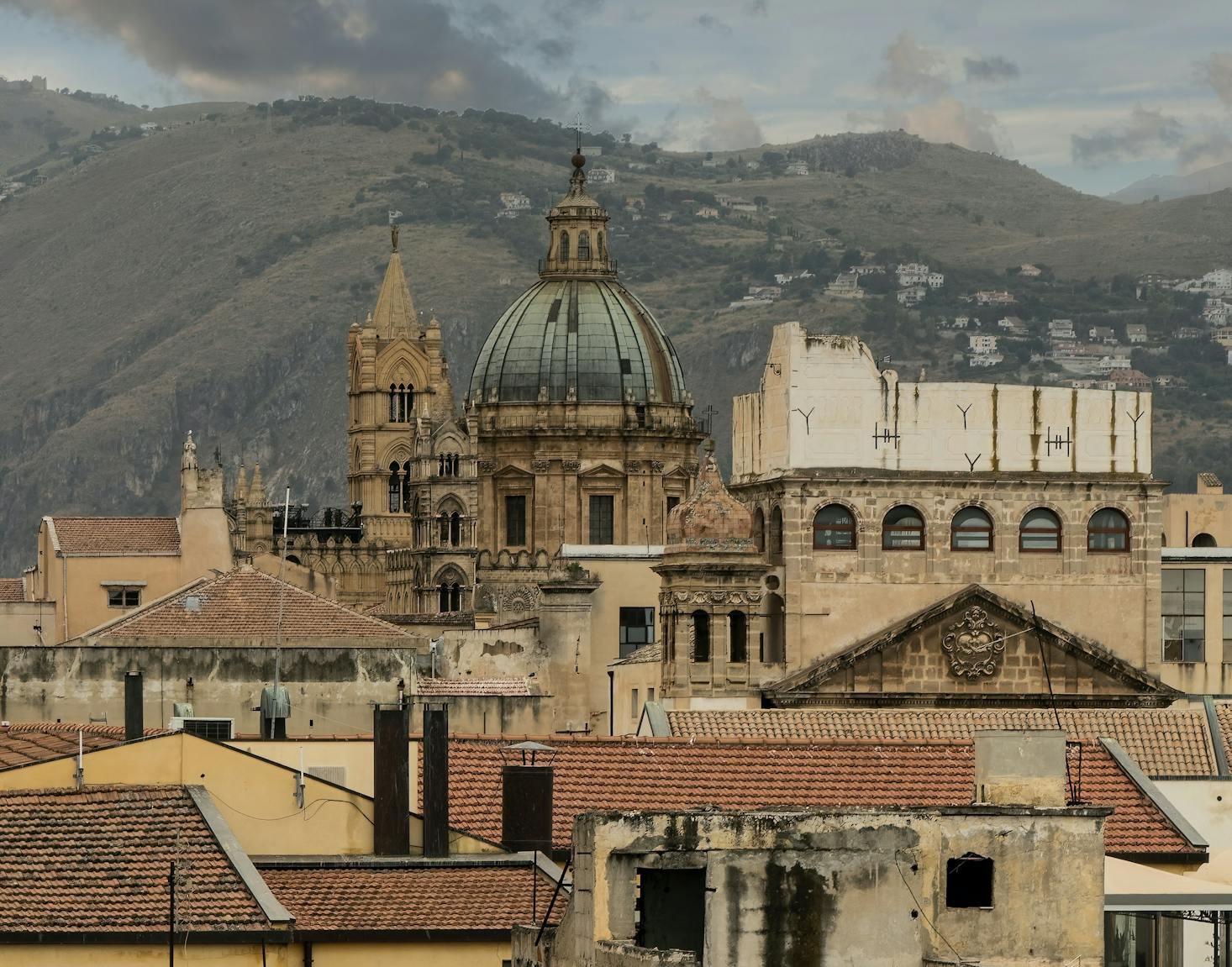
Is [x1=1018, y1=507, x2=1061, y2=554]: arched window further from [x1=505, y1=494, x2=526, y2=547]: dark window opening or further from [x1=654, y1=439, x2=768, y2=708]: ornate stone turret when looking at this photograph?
[x1=505, y1=494, x2=526, y2=547]: dark window opening

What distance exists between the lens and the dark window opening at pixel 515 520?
14211 cm

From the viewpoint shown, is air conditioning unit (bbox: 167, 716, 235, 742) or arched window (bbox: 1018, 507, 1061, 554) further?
arched window (bbox: 1018, 507, 1061, 554)

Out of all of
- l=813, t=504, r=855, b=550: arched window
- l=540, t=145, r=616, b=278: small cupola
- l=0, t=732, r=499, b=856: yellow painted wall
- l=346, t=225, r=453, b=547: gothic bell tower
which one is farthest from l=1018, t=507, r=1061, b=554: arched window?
l=346, t=225, r=453, b=547: gothic bell tower

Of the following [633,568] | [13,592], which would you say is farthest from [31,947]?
[13,592]

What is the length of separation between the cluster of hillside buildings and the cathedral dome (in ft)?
0.55

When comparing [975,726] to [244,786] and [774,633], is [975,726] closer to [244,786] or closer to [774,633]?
[774,633]

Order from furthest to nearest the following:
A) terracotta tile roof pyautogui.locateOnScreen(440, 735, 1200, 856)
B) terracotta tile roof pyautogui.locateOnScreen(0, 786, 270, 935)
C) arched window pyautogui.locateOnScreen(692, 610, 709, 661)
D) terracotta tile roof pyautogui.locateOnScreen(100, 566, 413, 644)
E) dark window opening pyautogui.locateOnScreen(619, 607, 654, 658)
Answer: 1. dark window opening pyautogui.locateOnScreen(619, 607, 654, 658)
2. arched window pyautogui.locateOnScreen(692, 610, 709, 661)
3. terracotta tile roof pyautogui.locateOnScreen(100, 566, 413, 644)
4. terracotta tile roof pyautogui.locateOnScreen(440, 735, 1200, 856)
5. terracotta tile roof pyautogui.locateOnScreen(0, 786, 270, 935)

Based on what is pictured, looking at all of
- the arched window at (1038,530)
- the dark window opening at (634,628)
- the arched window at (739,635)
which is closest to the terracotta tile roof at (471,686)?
the arched window at (739,635)

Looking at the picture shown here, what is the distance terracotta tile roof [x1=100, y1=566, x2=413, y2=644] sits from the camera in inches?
3078

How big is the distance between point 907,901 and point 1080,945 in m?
2.31

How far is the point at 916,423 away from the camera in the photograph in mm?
85188

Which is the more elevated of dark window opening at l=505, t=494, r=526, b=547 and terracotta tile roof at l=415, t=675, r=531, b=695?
dark window opening at l=505, t=494, r=526, b=547

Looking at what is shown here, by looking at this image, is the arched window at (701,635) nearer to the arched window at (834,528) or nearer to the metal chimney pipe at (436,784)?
the arched window at (834,528)

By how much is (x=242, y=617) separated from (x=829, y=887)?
46.8 m
